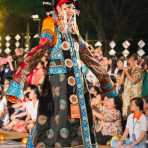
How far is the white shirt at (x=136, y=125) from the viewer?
24.2 feet

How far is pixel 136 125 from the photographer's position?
7.43 meters

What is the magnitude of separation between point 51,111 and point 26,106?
15.3 feet

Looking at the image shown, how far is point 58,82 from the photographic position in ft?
22.5

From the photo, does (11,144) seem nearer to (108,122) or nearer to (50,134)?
(108,122)

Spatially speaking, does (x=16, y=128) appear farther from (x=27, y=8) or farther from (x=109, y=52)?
(x=27, y=8)

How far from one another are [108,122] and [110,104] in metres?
0.81

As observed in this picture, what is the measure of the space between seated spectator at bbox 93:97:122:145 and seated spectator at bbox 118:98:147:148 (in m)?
0.75

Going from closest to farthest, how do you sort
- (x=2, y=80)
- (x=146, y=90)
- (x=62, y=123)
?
(x=62, y=123) → (x=146, y=90) → (x=2, y=80)

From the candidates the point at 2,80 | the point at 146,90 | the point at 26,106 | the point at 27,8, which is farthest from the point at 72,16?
the point at 27,8

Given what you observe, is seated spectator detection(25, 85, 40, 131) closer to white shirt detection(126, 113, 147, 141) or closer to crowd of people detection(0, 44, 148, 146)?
crowd of people detection(0, 44, 148, 146)

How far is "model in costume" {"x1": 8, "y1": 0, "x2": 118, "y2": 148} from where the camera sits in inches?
267

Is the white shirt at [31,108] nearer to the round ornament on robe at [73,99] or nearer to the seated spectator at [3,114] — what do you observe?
the seated spectator at [3,114]

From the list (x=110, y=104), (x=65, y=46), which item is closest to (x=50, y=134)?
(x=65, y=46)

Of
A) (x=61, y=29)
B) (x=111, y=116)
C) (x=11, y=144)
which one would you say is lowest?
(x=11, y=144)
